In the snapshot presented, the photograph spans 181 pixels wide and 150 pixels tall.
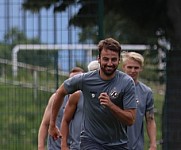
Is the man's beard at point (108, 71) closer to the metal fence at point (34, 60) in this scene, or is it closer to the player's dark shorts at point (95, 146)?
the player's dark shorts at point (95, 146)

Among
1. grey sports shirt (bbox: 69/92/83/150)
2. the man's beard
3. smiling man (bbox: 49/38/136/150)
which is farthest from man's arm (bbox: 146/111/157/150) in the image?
the man's beard

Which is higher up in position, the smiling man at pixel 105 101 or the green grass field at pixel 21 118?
the smiling man at pixel 105 101

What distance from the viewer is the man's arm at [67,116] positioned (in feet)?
29.2

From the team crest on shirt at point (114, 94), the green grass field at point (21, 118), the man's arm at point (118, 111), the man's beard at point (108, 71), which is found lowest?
the green grass field at point (21, 118)

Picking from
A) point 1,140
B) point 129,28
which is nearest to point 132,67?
point 1,140

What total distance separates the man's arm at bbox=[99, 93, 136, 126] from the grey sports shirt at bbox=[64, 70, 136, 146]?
85 mm

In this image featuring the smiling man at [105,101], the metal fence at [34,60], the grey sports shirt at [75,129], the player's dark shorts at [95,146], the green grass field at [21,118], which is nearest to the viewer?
the smiling man at [105,101]

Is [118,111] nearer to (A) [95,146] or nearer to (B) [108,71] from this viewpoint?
(B) [108,71]

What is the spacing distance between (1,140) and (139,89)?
483 cm

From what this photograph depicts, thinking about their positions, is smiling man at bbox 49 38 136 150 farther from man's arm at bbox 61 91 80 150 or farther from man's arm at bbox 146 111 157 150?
man's arm at bbox 146 111 157 150

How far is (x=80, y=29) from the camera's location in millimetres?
14312

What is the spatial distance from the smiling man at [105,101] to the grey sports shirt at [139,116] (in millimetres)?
976

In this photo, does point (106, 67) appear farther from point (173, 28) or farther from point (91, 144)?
point (173, 28)

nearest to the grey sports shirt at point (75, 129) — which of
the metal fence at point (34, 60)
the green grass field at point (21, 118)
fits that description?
the metal fence at point (34, 60)
